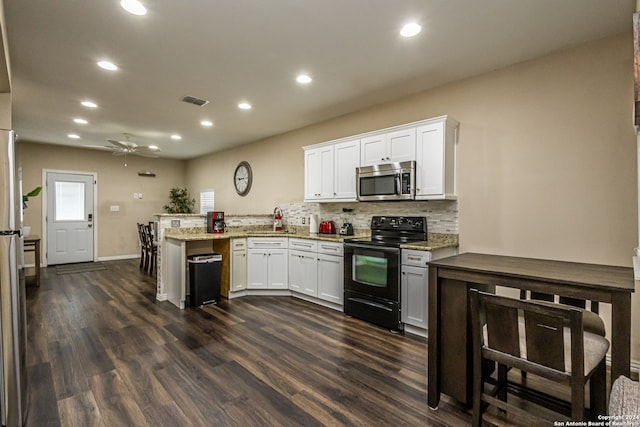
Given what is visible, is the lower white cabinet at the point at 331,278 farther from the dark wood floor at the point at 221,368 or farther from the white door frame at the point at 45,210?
the white door frame at the point at 45,210

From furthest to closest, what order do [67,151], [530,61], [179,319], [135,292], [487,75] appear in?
[67,151] < [135,292] < [179,319] < [487,75] < [530,61]

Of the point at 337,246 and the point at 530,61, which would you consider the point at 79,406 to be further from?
the point at 530,61

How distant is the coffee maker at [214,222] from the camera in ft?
15.4

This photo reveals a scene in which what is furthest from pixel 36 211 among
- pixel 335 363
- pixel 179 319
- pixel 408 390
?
pixel 408 390

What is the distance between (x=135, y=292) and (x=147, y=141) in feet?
10.8

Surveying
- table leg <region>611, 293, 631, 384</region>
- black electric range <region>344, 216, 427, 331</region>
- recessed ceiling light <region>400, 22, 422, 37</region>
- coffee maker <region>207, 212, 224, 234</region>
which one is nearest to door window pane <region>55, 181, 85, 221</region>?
coffee maker <region>207, 212, 224, 234</region>

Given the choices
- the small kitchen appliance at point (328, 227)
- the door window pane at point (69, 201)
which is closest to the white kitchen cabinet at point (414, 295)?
the small kitchen appliance at point (328, 227)

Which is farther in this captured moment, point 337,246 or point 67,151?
point 67,151

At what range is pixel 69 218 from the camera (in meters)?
7.08

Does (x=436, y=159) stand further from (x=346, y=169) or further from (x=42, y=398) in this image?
(x=42, y=398)

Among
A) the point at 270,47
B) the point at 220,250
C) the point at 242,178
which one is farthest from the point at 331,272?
the point at 242,178

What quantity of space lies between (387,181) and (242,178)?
392cm

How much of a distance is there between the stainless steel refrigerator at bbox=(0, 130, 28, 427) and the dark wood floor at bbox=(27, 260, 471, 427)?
28cm

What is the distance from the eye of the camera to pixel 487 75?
10.5 feet
